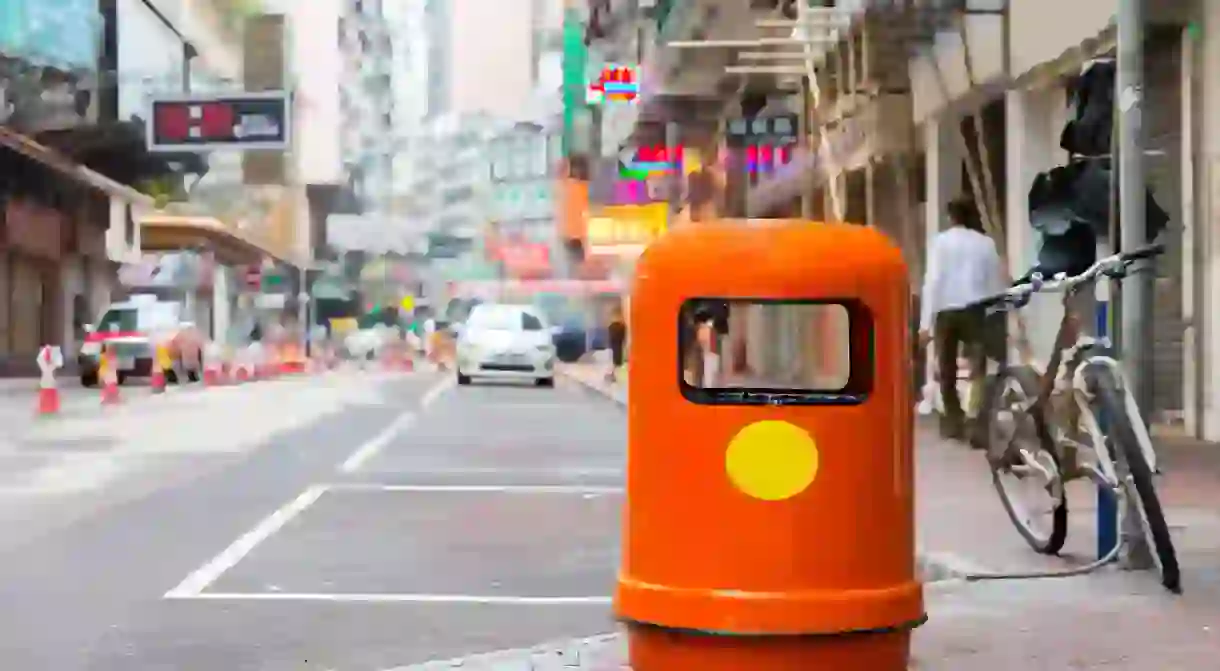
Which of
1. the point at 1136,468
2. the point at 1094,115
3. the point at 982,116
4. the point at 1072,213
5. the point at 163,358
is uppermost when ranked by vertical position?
the point at 982,116

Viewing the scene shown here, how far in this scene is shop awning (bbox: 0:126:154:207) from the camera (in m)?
37.4

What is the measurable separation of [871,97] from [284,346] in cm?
3293

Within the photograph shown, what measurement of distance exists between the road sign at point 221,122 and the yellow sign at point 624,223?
43.3 ft

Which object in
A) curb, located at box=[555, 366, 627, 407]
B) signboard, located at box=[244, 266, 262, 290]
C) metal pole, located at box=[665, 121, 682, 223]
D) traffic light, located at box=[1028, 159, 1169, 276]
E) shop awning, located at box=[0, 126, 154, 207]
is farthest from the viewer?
signboard, located at box=[244, 266, 262, 290]

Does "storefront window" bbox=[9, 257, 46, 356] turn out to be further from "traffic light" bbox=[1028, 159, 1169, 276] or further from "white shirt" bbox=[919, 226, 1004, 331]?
"traffic light" bbox=[1028, 159, 1169, 276]

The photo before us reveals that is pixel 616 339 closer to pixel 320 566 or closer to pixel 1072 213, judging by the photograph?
pixel 1072 213

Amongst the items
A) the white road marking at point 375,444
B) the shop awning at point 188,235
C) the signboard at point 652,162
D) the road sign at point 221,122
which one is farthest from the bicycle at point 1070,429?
the shop awning at point 188,235

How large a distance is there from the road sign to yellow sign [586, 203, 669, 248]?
43.3ft

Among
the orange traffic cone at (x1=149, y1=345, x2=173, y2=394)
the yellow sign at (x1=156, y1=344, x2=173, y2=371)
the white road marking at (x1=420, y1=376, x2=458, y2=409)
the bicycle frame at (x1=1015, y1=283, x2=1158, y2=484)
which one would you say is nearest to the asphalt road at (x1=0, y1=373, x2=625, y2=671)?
the bicycle frame at (x1=1015, y1=283, x2=1158, y2=484)

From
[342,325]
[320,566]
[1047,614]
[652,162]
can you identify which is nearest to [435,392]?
[652,162]

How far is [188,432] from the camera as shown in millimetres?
17266

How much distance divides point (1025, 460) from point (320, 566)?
3.12 metres

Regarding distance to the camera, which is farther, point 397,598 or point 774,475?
point 397,598

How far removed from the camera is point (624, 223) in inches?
2260
